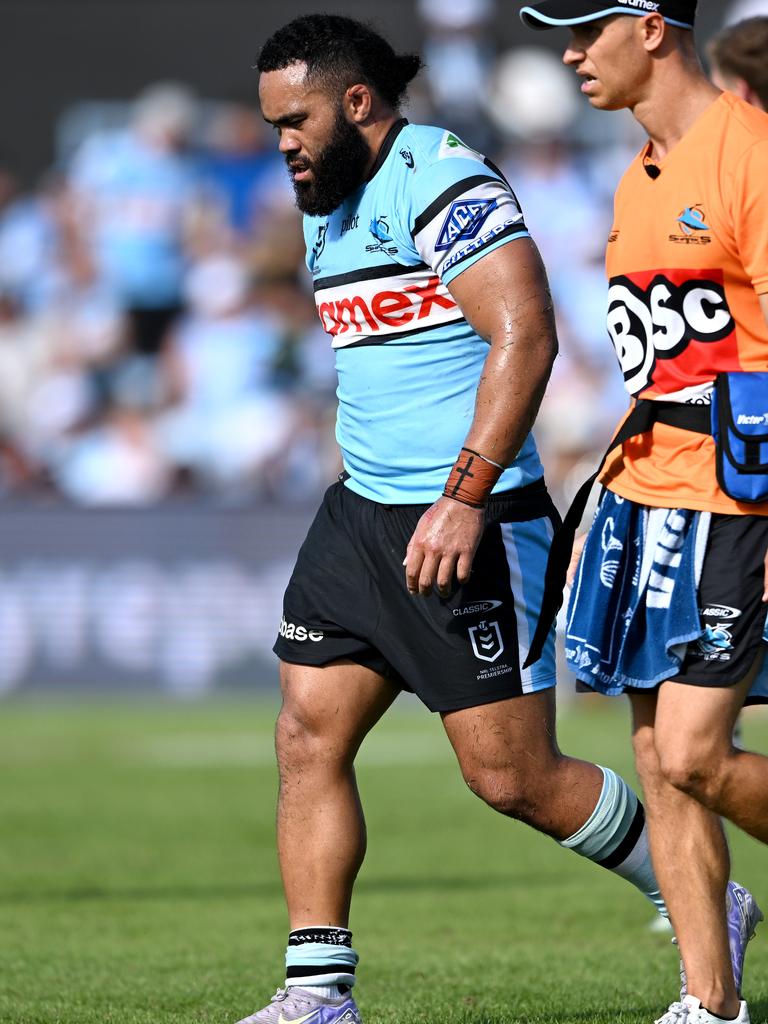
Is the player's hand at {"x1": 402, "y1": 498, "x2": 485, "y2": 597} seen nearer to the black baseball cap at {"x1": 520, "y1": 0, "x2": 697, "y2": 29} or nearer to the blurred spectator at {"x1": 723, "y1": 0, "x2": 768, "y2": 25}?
the black baseball cap at {"x1": 520, "y1": 0, "x2": 697, "y2": 29}

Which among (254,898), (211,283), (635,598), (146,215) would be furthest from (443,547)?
(146,215)

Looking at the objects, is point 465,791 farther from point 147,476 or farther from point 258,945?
point 147,476

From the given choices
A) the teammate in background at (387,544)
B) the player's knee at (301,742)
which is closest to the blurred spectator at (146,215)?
the teammate in background at (387,544)

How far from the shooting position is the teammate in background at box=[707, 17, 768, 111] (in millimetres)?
5926

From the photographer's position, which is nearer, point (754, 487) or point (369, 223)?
point (754, 487)

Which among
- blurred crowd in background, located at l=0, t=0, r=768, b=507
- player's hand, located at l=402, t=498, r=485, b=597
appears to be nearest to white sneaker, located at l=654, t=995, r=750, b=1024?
player's hand, located at l=402, t=498, r=485, b=597

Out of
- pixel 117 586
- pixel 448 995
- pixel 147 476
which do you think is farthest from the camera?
pixel 147 476

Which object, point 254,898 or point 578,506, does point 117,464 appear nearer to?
point 254,898

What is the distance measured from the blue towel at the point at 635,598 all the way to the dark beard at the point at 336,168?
1.09 m

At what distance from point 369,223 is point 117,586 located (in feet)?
32.3

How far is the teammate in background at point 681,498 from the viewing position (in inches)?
172

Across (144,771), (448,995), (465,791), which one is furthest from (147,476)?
(448,995)

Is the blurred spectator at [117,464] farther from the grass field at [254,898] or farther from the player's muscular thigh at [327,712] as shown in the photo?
the player's muscular thigh at [327,712]

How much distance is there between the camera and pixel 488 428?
4336 mm
